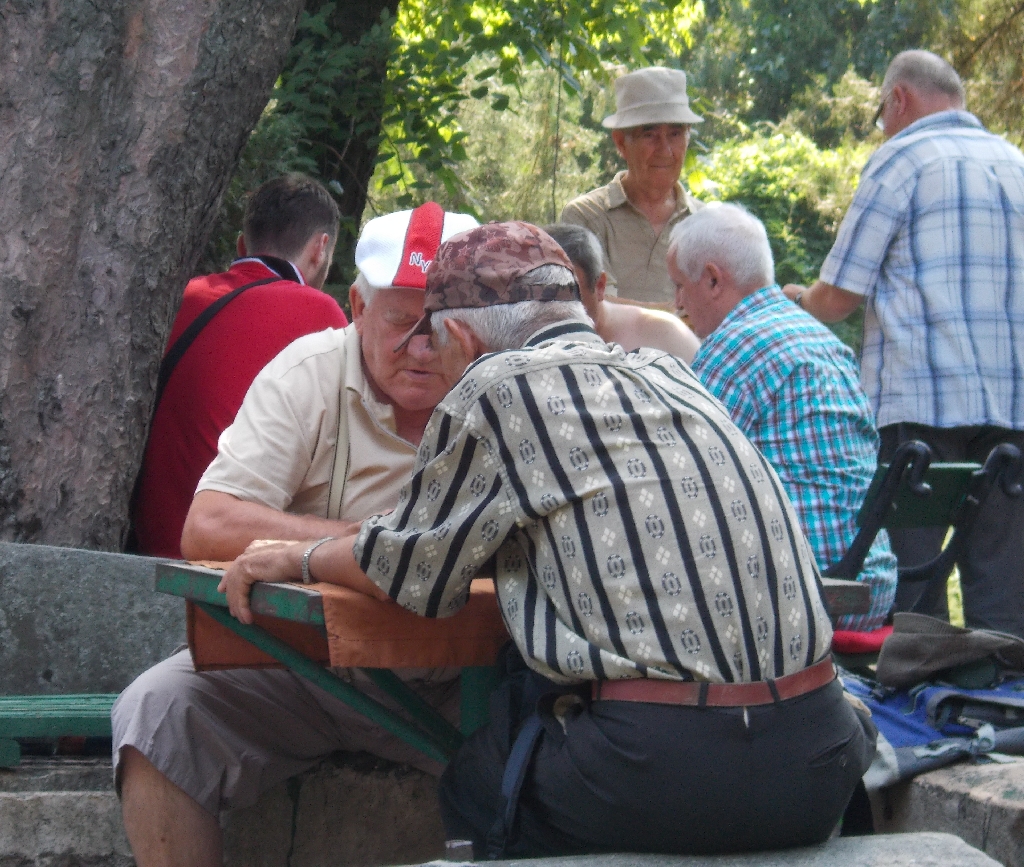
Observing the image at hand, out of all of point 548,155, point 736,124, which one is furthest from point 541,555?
point 736,124

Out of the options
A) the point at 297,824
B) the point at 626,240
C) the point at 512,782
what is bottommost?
the point at 297,824

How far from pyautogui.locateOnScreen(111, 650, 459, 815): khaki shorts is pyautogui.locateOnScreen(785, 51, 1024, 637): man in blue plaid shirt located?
6.53ft

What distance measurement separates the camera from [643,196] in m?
5.41

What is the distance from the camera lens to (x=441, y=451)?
6.39 ft

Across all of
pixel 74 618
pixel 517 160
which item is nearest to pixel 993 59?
pixel 517 160

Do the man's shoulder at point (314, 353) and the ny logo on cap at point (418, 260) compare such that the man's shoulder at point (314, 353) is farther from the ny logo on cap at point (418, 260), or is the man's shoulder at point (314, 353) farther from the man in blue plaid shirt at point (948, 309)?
the man in blue plaid shirt at point (948, 309)

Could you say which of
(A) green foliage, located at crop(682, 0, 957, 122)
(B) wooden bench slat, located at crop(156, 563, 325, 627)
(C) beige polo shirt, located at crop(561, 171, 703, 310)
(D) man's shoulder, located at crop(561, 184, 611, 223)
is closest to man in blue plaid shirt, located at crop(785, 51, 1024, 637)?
(C) beige polo shirt, located at crop(561, 171, 703, 310)

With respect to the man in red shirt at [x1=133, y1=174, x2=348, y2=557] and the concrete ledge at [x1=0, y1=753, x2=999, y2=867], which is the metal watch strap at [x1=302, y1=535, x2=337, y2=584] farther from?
the man in red shirt at [x1=133, y1=174, x2=348, y2=557]

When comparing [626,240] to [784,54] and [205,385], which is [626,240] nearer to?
[205,385]

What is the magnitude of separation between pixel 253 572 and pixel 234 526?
0.52m

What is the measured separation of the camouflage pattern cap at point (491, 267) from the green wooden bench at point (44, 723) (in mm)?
1174

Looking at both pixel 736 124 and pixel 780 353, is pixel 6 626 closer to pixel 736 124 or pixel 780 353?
pixel 780 353

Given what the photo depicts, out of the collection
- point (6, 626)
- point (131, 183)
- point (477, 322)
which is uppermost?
point (131, 183)

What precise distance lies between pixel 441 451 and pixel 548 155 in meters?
7.37
